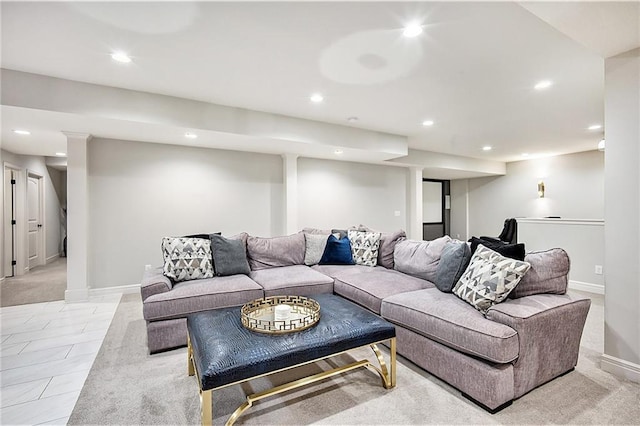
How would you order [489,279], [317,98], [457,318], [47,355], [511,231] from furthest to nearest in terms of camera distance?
[511,231]
[317,98]
[47,355]
[489,279]
[457,318]

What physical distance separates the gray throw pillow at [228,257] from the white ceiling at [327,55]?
1710 mm

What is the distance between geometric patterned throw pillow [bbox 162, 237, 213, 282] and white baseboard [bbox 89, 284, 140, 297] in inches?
71.2

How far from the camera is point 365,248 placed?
388 cm

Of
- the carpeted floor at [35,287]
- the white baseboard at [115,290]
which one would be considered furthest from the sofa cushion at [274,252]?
the carpeted floor at [35,287]

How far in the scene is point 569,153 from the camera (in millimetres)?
6961

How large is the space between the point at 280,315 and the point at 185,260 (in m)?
1.55

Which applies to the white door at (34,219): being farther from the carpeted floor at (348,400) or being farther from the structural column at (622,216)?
the structural column at (622,216)

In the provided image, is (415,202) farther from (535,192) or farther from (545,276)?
(545,276)

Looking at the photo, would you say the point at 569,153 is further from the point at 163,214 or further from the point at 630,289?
the point at 163,214

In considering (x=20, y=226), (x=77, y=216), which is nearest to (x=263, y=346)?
(x=77, y=216)

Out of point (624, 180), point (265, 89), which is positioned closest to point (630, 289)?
point (624, 180)

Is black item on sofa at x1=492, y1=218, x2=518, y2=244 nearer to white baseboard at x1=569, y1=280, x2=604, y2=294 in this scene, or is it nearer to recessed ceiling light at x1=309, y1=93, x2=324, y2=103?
white baseboard at x1=569, y1=280, x2=604, y2=294

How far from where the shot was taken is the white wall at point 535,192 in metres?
6.65

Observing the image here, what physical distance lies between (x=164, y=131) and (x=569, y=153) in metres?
8.27
